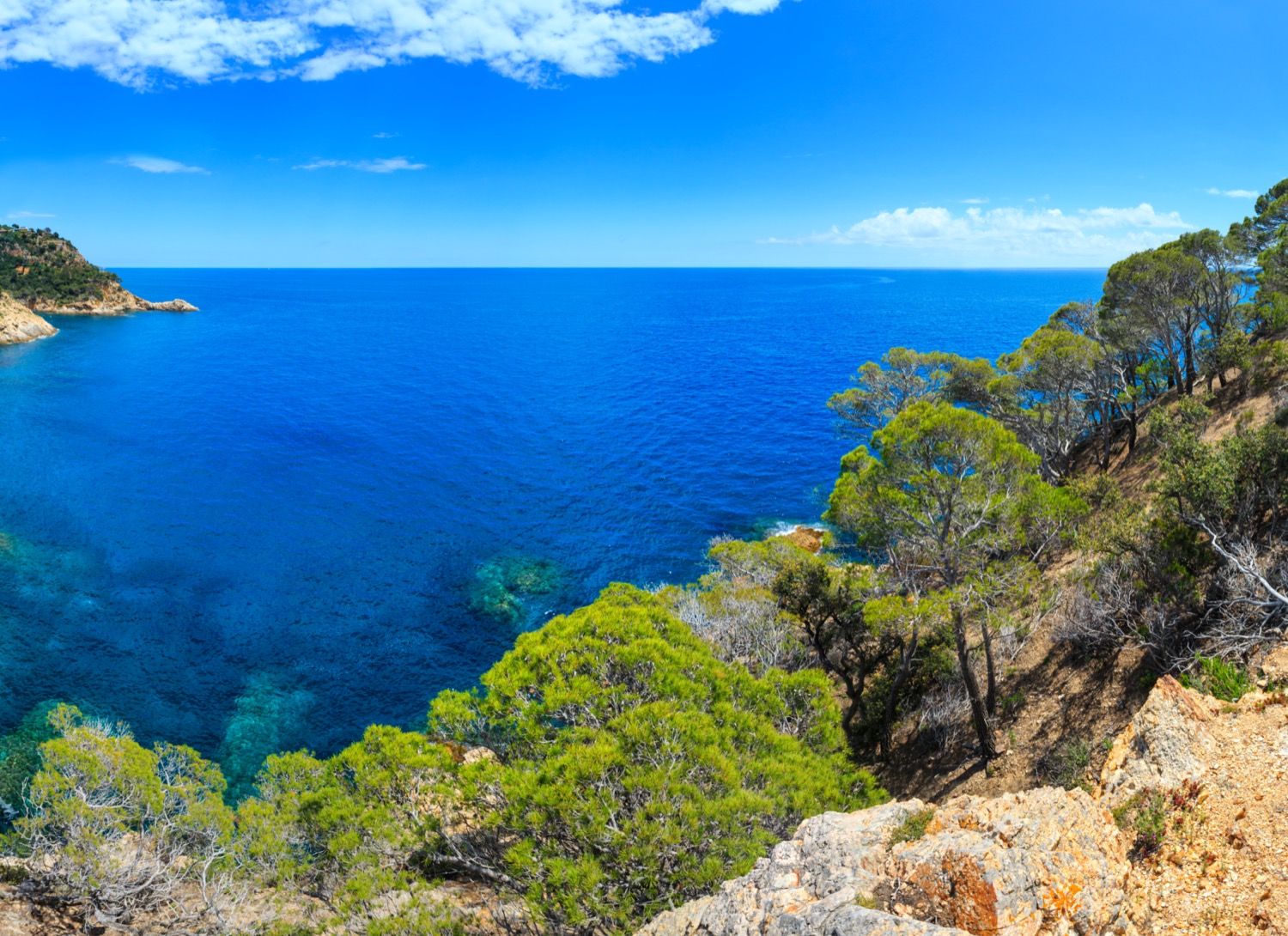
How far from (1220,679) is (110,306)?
9215 inches

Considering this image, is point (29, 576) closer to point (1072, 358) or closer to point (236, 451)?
point (236, 451)

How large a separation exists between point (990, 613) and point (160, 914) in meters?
26.4

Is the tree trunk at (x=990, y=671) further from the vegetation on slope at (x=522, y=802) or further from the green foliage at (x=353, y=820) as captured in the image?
the green foliage at (x=353, y=820)

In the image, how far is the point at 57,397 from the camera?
8556 cm

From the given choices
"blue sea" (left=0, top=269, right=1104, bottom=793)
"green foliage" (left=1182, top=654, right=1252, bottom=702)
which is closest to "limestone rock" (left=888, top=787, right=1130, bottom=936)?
"green foliage" (left=1182, top=654, right=1252, bottom=702)

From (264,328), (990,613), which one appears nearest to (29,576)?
(990,613)

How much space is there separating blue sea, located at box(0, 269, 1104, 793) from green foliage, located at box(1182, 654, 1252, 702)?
2975cm

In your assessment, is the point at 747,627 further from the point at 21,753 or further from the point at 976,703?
the point at 21,753

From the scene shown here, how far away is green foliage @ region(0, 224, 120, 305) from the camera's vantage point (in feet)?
518

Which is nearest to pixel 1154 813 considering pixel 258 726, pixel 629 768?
pixel 629 768

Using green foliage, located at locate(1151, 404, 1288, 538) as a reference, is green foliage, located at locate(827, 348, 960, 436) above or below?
above

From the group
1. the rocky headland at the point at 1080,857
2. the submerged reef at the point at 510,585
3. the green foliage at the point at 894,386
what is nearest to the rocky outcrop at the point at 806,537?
the green foliage at the point at 894,386

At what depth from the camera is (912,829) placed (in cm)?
1137

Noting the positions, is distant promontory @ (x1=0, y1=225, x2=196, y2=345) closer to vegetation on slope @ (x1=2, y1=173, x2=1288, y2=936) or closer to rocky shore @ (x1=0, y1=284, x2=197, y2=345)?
rocky shore @ (x1=0, y1=284, x2=197, y2=345)
